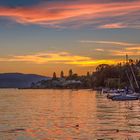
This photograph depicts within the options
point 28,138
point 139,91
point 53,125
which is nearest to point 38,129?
point 53,125

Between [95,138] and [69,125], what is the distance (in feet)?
52.3

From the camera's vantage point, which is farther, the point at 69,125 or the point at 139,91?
the point at 139,91

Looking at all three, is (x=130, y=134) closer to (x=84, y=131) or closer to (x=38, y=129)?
(x=84, y=131)

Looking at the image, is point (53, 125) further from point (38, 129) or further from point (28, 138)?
point (28, 138)

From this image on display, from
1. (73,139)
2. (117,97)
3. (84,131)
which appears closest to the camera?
(73,139)

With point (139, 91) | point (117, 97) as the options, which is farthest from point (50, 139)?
point (139, 91)

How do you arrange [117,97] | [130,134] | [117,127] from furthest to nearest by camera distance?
[117,97], [117,127], [130,134]

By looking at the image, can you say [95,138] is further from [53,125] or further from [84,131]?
[53,125]

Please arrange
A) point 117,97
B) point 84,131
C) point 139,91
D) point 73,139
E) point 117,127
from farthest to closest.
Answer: point 139,91 → point 117,97 → point 117,127 → point 84,131 → point 73,139

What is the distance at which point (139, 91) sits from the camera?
586 ft

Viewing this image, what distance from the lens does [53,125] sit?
65625mm

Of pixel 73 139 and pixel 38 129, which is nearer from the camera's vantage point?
pixel 73 139

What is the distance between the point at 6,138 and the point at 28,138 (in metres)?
2.46

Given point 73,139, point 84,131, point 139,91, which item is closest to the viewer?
point 73,139
